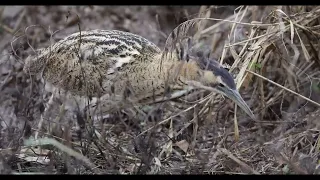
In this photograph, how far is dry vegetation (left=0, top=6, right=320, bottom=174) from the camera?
296 cm

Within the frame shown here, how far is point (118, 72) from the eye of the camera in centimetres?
344

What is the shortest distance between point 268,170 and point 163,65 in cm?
76

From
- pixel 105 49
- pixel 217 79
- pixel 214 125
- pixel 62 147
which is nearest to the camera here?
pixel 62 147

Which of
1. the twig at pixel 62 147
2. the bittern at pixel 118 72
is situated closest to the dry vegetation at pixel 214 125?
the twig at pixel 62 147

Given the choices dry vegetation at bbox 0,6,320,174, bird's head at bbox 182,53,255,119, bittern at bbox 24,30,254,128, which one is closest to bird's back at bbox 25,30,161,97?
bittern at bbox 24,30,254,128

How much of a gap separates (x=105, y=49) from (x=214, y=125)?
28.4 inches

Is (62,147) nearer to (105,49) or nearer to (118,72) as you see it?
(118,72)

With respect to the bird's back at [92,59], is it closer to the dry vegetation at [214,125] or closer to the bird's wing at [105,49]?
the bird's wing at [105,49]

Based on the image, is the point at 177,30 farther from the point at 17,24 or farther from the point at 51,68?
the point at 17,24

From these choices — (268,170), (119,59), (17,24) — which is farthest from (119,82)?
(17,24)

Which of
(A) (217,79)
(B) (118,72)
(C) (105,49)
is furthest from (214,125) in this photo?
(C) (105,49)

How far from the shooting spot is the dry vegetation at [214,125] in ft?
9.70

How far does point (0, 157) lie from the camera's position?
9.70 ft

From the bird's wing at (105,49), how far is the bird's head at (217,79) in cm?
39
